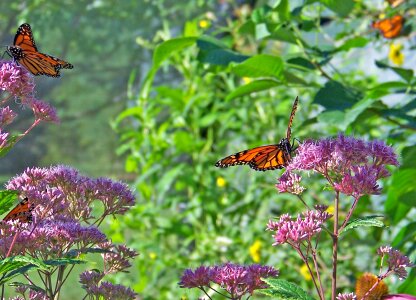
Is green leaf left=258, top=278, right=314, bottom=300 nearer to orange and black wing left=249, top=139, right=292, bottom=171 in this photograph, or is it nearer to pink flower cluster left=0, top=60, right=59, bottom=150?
orange and black wing left=249, top=139, right=292, bottom=171

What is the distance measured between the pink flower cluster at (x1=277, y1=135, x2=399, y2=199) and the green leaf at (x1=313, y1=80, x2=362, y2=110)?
0.47m

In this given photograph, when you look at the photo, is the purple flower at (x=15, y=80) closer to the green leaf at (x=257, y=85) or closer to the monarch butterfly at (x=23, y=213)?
the monarch butterfly at (x=23, y=213)

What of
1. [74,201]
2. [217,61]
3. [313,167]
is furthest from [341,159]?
[217,61]

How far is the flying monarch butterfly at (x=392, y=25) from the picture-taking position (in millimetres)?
1650

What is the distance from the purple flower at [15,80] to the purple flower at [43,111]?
2 centimetres

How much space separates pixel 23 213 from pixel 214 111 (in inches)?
69.3

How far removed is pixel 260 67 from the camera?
122cm

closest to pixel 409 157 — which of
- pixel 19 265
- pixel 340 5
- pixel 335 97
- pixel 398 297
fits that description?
pixel 335 97

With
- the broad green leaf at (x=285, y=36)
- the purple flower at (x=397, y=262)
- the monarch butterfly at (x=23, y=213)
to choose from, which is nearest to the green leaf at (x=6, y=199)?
the monarch butterfly at (x=23, y=213)

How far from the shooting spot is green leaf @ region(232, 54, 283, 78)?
46.8 inches

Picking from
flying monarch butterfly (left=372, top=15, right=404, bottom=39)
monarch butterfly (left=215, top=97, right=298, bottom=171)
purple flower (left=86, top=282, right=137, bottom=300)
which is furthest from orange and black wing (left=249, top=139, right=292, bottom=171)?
flying monarch butterfly (left=372, top=15, right=404, bottom=39)

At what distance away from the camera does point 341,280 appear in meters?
2.33

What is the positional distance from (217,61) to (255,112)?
1.35 m

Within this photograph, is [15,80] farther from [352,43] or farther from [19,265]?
[352,43]
